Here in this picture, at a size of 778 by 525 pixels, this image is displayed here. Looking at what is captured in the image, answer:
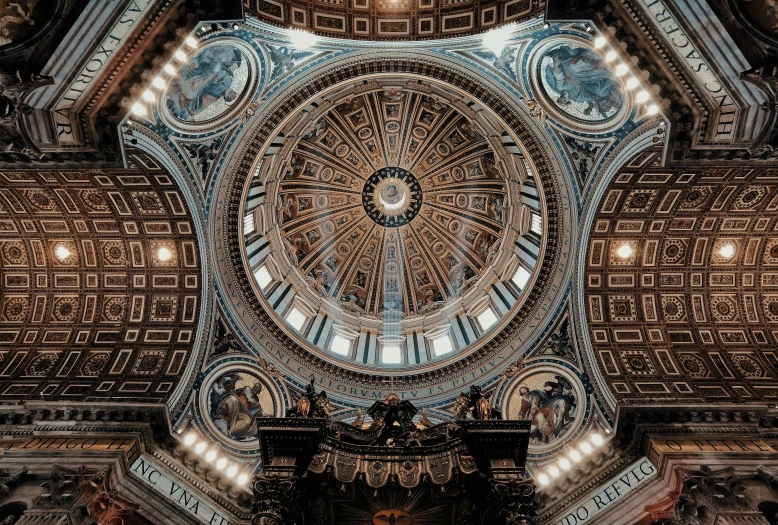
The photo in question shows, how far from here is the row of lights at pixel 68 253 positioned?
683 inches

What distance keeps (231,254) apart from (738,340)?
16.9m

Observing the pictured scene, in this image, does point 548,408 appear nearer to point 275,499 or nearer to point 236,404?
point 236,404

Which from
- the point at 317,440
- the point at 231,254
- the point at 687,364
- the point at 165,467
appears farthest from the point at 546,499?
the point at 231,254

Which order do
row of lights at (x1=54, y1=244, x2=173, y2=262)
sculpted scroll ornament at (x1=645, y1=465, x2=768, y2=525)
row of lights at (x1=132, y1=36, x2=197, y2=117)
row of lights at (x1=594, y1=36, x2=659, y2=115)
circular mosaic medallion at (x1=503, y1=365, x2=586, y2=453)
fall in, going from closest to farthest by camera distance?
1. sculpted scroll ornament at (x1=645, y1=465, x2=768, y2=525)
2. row of lights at (x1=594, y1=36, x2=659, y2=115)
3. row of lights at (x1=132, y1=36, x2=197, y2=117)
4. circular mosaic medallion at (x1=503, y1=365, x2=586, y2=453)
5. row of lights at (x1=54, y1=244, x2=173, y2=262)

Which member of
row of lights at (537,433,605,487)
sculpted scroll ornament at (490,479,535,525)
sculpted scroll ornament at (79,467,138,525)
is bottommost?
sculpted scroll ornament at (490,479,535,525)

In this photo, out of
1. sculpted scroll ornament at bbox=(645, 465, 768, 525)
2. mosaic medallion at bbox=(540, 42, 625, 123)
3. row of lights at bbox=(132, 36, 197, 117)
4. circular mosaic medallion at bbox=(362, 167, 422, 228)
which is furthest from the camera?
circular mosaic medallion at bbox=(362, 167, 422, 228)

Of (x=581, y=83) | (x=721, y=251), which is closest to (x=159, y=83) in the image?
(x=581, y=83)

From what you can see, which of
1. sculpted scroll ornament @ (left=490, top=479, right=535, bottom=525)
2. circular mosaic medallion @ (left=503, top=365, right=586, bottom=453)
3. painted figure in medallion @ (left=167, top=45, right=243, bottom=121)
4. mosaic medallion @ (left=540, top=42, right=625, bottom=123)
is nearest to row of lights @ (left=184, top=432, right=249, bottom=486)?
sculpted scroll ornament @ (left=490, top=479, right=535, bottom=525)

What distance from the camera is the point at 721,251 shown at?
17469 mm

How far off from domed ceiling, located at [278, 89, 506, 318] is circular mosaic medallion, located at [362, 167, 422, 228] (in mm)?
52

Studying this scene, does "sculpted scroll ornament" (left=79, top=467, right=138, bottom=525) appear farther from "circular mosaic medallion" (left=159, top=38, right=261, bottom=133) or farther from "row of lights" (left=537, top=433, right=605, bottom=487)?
"row of lights" (left=537, top=433, right=605, bottom=487)

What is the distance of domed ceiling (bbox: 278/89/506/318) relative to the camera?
25500 mm

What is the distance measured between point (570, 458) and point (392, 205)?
638 inches

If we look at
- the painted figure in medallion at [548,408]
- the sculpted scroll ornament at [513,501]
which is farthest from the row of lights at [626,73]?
the sculpted scroll ornament at [513,501]
